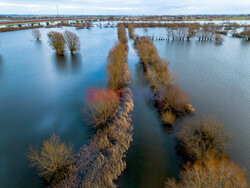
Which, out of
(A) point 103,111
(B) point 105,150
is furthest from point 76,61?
(B) point 105,150

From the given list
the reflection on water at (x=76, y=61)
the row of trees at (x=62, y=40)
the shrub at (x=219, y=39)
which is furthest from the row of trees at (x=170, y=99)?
the shrub at (x=219, y=39)

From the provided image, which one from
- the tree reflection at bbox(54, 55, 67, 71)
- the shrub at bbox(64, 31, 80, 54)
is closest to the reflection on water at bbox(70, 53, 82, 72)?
the tree reflection at bbox(54, 55, 67, 71)

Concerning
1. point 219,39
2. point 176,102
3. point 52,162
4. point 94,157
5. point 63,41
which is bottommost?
point 94,157

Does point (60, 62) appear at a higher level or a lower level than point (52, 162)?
higher

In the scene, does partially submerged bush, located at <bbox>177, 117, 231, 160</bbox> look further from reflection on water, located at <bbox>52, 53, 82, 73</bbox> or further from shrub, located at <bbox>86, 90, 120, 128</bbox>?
reflection on water, located at <bbox>52, 53, 82, 73</bbox>

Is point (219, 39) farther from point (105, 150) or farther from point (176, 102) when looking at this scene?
point (105, 150)
